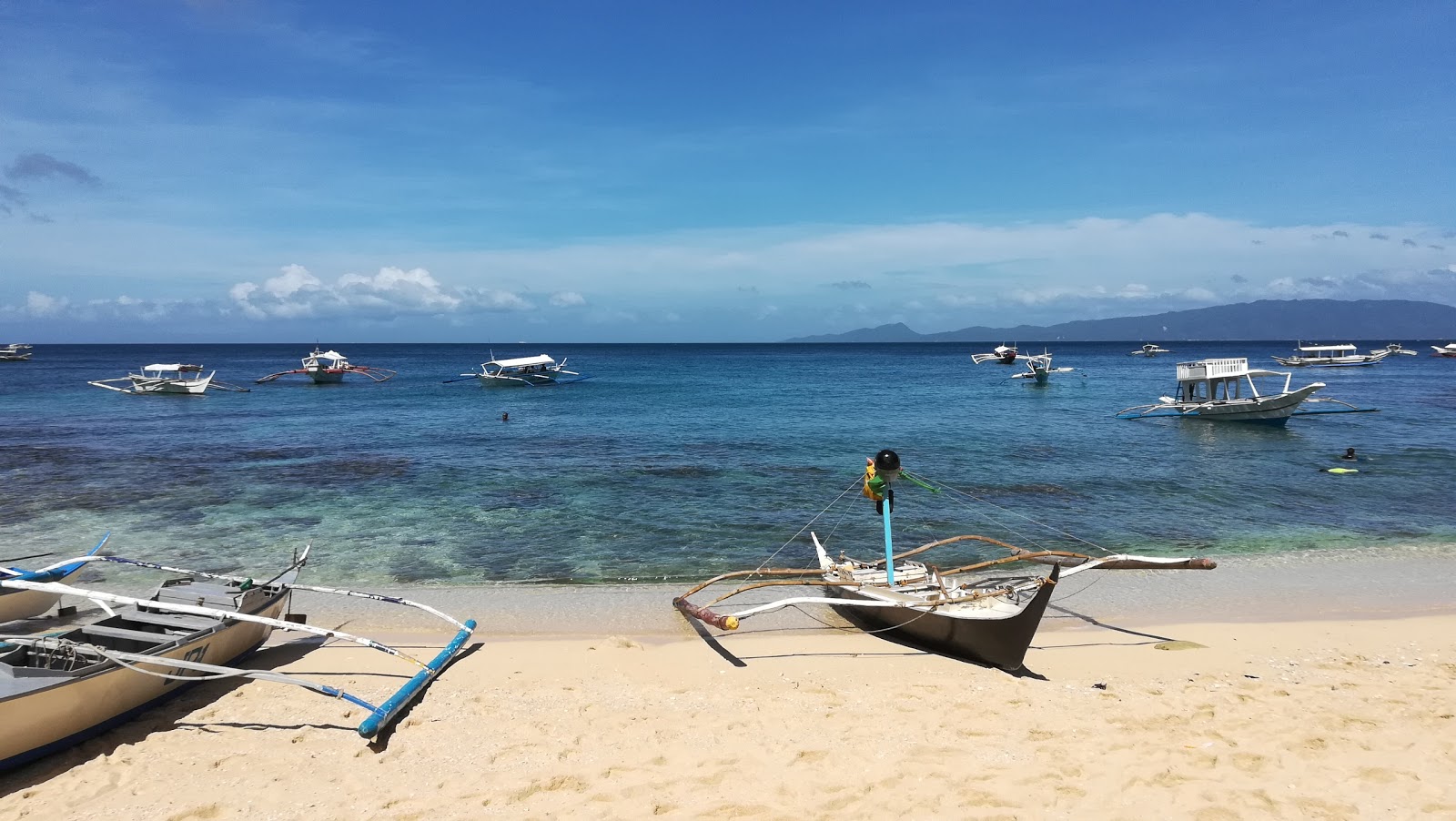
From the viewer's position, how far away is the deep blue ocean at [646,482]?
16016 mm

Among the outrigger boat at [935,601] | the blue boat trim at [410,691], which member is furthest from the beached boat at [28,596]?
the outrigger boat at [935,601]

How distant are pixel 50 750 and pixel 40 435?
35.3 meters

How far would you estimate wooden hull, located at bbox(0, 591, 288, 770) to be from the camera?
6.75 meters

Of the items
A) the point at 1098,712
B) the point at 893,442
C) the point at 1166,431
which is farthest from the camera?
the point at 1166,431

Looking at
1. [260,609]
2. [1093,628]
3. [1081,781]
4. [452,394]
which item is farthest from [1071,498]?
[452,394]

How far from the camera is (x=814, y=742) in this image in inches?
287

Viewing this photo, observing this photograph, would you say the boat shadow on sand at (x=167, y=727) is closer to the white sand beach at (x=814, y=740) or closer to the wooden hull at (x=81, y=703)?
the white sand beach at (x=814, y=740)

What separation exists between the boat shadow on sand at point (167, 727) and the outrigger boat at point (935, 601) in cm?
401

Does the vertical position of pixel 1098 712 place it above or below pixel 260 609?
below

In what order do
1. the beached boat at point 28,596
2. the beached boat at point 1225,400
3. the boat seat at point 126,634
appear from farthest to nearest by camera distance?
the beached boat at point 1225,400 < the beached boat at point 28,596 < the boat seat at point 126,634

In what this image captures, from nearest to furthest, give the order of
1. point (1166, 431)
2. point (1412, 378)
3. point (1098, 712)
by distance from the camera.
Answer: point (1098, 712) < point (1166, 431) < point (1412, 378)

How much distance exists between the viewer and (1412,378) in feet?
212

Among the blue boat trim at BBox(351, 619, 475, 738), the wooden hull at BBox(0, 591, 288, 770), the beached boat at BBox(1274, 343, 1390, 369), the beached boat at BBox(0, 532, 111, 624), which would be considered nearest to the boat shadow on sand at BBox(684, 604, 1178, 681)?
the blue boat trim at BBox(351, 619, 475, 738)

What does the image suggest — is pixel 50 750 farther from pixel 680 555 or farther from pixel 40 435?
pixel 40 435
